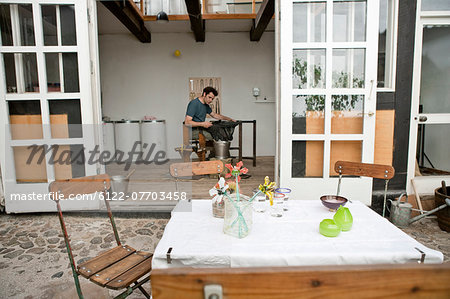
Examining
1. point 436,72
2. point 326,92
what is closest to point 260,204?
point 326,92

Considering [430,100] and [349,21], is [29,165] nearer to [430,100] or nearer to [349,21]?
[349,21]

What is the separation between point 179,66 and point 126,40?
1443 mm

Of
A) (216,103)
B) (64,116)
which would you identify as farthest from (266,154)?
(64,116)

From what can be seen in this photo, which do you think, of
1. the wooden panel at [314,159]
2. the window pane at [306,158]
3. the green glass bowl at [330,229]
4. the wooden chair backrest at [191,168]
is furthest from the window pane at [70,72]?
the green glass bowl at [330,229]

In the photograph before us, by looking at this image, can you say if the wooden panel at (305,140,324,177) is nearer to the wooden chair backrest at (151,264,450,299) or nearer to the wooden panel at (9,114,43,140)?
the wooden chair backrest at (151,264,450,299)

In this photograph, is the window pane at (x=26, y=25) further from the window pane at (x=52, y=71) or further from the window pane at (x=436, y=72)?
the window pane at (x=436, y=72)

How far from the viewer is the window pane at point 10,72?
10.7 ft

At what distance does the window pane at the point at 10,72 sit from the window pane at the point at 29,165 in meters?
0.68

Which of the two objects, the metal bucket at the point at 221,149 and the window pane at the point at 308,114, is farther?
the metal bucket at the point at 221,149

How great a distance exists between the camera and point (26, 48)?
10.5 feet

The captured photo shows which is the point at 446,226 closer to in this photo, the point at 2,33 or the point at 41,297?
the point at 41,297

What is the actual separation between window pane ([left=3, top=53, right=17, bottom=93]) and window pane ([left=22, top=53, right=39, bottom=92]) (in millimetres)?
119

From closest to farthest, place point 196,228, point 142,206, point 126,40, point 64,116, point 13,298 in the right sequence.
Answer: point 196,228
point 13,298
point 64,116
point 142,206
point 126,40

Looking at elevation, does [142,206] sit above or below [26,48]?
below
